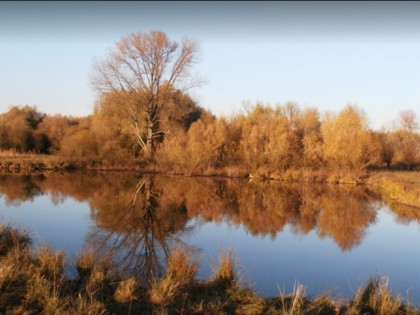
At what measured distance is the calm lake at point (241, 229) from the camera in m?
8.46

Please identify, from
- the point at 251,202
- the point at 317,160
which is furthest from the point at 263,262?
the point at 317,160

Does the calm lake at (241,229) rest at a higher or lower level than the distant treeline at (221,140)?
lower

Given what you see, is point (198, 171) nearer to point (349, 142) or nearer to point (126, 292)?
point (349, 142)

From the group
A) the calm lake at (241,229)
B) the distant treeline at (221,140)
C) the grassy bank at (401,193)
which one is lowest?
the calm lake at (241,229)

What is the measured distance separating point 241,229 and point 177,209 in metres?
3.89

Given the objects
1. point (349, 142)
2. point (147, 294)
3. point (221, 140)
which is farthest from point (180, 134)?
point (147, 294)

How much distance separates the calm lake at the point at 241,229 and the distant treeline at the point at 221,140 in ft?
29.0

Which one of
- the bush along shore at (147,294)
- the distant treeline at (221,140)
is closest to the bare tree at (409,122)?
the distant treeline at (221,140)

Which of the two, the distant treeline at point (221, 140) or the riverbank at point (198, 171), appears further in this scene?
the distant treeline at point (221, 140)

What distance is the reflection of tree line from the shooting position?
1022 centimetres

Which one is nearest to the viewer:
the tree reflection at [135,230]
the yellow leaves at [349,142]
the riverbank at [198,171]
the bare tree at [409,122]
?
the tree reflection at [135,230]

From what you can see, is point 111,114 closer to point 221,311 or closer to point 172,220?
point 172,220

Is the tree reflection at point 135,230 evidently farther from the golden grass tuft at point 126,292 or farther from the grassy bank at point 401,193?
the grassy bank at point 401,193

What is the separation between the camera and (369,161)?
3141 centimetres
